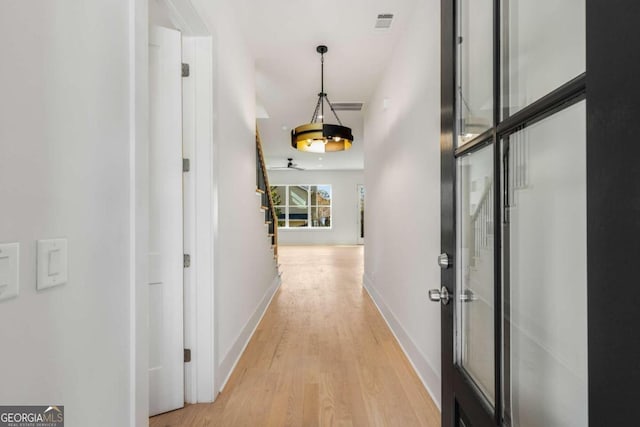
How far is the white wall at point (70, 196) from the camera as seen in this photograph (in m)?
0.74

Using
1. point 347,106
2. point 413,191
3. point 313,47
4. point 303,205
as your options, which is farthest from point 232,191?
point 303,205

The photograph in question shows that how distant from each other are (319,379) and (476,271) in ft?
5.53

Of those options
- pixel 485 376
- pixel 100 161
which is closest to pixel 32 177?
pixel 100 161

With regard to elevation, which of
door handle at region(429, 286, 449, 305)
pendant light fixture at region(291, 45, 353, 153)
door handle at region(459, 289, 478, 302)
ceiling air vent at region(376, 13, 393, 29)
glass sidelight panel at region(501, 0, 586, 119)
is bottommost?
door handle at region(429, 286, 449, 305)

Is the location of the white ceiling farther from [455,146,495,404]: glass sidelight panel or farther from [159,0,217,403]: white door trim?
[455,146,495,404]: glass sidelight panel

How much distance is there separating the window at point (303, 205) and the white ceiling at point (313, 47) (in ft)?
23.2

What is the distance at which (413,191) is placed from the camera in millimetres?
2621

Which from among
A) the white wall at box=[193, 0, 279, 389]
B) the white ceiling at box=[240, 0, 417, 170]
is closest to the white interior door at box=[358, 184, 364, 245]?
the white ceiling at box=[240, 0, 417, 170]

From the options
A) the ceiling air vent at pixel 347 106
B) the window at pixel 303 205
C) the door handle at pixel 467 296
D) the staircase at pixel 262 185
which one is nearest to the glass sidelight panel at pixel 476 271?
the door handle at pixel 467 296

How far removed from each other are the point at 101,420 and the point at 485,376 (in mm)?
1143

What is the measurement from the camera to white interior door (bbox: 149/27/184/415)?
6.33 feet

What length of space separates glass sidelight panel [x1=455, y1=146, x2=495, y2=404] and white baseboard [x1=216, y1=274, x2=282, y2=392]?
1656 mm

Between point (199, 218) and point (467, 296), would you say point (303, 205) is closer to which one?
point (199, 218)

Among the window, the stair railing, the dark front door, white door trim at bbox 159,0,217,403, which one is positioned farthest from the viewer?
the window
